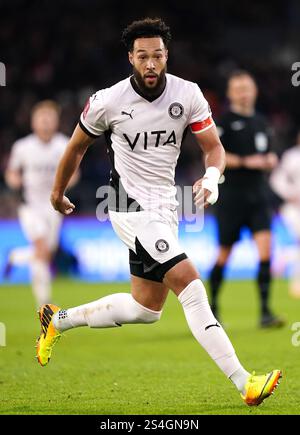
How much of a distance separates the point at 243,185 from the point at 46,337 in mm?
3883

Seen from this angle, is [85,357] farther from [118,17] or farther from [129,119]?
[118,17]

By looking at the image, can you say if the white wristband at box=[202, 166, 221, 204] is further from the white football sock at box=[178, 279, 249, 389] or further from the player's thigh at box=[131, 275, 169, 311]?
the player's thigh at box=[131, 275, 169, 311]

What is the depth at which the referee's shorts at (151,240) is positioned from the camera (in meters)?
5.45

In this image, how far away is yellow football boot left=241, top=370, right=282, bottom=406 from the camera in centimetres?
509

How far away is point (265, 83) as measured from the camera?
20.2 m

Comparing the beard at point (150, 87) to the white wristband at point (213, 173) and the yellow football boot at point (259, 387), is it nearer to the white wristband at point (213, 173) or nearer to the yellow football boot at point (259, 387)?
the white wristband at point (213, 173)

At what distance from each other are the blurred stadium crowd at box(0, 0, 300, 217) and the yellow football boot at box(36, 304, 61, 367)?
1064 centimetres

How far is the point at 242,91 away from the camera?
9617mm

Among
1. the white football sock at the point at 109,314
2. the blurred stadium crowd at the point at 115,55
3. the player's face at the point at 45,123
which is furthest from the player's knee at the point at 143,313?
the blurred stadium crowd at the point at 115,55

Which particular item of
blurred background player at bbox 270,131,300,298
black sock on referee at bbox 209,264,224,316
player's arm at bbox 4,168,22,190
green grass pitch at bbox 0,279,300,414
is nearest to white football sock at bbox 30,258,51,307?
green grass pitch at bbox 0,279,300,414

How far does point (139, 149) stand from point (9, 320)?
17.3 feet
